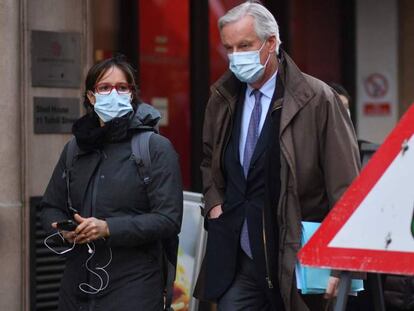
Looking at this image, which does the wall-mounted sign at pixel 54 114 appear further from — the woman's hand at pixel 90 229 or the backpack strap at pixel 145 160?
the woman's hand at pixel 90 229

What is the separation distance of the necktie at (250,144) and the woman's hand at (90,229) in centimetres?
65

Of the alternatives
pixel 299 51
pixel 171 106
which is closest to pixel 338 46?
pixel 299 51

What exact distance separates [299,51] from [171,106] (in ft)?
6.11

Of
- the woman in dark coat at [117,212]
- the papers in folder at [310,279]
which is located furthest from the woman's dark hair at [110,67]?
the papers in folder at [310,279]

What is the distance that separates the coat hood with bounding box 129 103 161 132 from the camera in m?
4.50

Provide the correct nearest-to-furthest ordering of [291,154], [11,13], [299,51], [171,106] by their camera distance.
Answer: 1. [291,154]
2. [11,13]
3. [171,106]
4. [299,51]

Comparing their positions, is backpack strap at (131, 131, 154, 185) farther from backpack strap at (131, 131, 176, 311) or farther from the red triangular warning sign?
the red triangular warning sign

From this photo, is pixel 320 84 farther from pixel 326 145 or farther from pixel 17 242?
pixel 17 242

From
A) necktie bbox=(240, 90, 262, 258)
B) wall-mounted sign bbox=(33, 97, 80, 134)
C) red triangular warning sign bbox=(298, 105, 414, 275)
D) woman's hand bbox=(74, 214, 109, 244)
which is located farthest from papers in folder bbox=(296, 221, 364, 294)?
wall-mounted sign bbox=(33, 97, 80, 134)

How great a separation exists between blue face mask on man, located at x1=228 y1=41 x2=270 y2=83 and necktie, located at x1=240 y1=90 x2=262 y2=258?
151mm

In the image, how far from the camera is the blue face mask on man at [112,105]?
14.8 feet

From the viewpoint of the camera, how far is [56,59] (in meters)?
6.60

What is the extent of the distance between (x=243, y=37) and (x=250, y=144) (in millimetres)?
501

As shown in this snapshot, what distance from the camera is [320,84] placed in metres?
4.46
